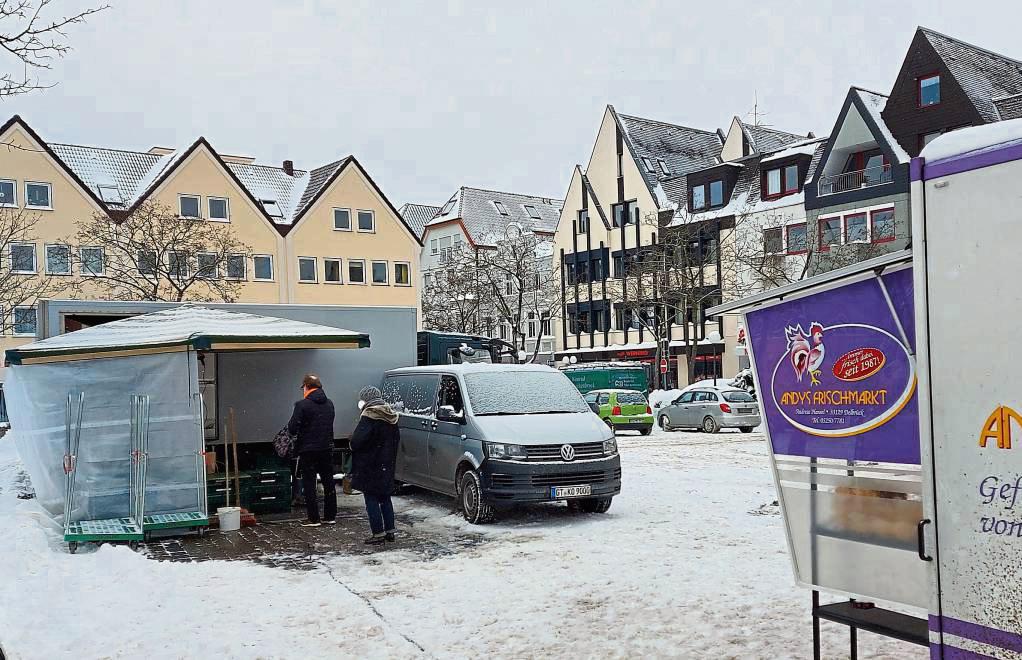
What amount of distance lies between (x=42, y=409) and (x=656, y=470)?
9.87 meters

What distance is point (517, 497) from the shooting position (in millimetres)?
11133

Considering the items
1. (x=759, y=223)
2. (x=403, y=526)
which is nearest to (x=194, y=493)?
(x=403, y=526)

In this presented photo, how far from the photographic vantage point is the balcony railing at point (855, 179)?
41281 mm

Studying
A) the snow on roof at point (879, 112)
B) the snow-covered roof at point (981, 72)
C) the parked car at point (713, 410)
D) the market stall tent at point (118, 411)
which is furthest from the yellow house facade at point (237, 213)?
the market stall tent at point (118, 411)

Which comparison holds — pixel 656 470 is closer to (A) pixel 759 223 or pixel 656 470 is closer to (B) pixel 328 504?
(B) pixel 328 504

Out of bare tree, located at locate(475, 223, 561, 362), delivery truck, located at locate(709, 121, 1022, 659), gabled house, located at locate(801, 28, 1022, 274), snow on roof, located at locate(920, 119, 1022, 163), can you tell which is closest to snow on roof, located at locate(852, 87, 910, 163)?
gabled house, located at locate(801, 28, 1022, 274)

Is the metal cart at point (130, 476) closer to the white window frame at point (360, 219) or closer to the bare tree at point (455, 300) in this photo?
the bare tree at point (455, 300)

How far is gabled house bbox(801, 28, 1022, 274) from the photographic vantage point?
39.9m

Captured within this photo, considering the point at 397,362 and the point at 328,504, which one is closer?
the point at 328,504

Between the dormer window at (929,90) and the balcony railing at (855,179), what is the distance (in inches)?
135

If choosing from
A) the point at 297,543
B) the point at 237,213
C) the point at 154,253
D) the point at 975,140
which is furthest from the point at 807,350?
→ the point at 237,213

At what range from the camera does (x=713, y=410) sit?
28.9 m

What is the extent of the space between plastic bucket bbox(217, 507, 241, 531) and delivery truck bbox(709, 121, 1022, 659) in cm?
809

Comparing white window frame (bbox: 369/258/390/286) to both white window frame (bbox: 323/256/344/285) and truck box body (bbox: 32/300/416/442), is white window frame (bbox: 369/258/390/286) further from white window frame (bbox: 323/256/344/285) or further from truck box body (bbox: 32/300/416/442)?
truck box body (bbox: 32/300/416/442)
